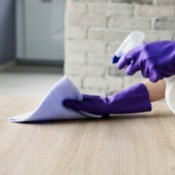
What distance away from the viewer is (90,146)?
423 mm

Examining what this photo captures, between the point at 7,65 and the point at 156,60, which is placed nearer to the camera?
the point at 156,60

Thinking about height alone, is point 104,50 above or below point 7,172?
below

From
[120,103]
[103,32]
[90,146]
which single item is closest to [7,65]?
[103,32]

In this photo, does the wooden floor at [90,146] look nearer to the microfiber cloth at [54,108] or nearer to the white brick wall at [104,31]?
the microfiber cloth at [54,108]

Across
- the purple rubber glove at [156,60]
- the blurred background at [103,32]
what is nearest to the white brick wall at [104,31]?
the blurred background at [103,32]

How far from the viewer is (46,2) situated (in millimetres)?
3180

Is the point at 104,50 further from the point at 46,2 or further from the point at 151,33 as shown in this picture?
the point at 46,2

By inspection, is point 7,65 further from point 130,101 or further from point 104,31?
point 130,101

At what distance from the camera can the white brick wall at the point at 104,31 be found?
176cm

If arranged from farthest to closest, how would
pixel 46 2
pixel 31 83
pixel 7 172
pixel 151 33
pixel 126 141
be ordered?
pixel 46 2 → pixel 31 83 → pixel 151 33 → pixel 126 141 → pixel 7 172

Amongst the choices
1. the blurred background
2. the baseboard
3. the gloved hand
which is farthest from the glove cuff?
the baseboard

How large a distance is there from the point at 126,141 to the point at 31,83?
2.18 m

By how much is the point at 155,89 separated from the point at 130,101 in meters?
0.05

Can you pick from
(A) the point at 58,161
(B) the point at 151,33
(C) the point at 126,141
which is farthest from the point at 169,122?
(B) the point at 151,33
